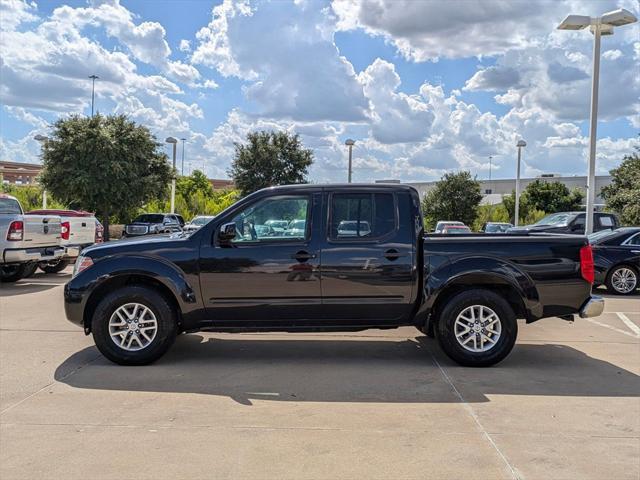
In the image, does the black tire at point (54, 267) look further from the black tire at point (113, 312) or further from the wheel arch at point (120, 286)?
the black tire at point (113, 312)

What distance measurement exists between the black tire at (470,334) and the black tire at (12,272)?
10674mm

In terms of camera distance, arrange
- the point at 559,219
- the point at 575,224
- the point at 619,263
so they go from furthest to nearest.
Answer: the point at 559,219
the point at 575,224
the point at 619,263

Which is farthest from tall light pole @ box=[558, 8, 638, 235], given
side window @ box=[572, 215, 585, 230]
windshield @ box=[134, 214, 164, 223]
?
windshield @ box=[134, 214, 164, 223]

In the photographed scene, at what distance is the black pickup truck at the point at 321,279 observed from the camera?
6.49 meters

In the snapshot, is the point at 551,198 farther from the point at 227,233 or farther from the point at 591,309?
the point at 227,233

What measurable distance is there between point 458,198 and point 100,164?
2615 centimetres

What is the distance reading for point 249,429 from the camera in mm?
4719

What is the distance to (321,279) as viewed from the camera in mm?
6496

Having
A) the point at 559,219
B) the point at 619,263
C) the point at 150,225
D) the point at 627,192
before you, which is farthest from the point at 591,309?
the point at 150,225

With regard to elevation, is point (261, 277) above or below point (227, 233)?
below

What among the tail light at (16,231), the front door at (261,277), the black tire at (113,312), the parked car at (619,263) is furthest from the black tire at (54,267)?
the parked car at (619,263)

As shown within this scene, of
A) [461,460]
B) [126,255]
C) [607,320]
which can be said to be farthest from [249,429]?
[607,320]

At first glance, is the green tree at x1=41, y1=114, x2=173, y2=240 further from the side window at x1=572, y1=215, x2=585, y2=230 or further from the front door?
the front door

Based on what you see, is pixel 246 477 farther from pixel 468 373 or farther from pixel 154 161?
pixel 154 161
